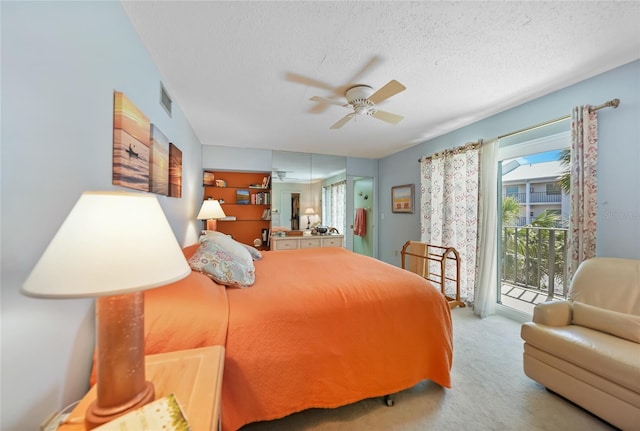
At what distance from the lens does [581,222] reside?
2.11 meters

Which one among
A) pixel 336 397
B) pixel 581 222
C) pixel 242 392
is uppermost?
pixel 581 222

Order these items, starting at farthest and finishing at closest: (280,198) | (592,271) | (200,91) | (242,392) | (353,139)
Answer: (280,198), (353,139), (200,91), (592,271), (242,392)

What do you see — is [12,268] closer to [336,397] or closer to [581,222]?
[336,397]

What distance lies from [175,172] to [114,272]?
2.16 meters

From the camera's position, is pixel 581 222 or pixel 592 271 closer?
pixel 592 271

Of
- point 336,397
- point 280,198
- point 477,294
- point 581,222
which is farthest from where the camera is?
point 280,198

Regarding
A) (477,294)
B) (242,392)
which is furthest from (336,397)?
(477,294)

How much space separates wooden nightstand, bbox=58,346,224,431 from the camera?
724 millimetres

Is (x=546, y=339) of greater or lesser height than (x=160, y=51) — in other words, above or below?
below

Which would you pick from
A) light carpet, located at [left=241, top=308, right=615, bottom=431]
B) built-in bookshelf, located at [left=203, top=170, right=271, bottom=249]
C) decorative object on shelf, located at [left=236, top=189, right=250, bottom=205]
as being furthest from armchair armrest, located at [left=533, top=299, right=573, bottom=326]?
decorative object on shelf, located at [left=236, top=189, right=250, bottom=205]

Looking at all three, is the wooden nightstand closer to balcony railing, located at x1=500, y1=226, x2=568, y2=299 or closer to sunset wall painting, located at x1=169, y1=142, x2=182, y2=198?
sunset wall painting, located at x1=169, y1=142, x2=182, y2=198

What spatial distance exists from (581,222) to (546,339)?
1.21 metres

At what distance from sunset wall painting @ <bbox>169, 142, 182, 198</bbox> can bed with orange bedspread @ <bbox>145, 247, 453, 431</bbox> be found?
1.37 m

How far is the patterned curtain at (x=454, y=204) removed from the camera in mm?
3170
